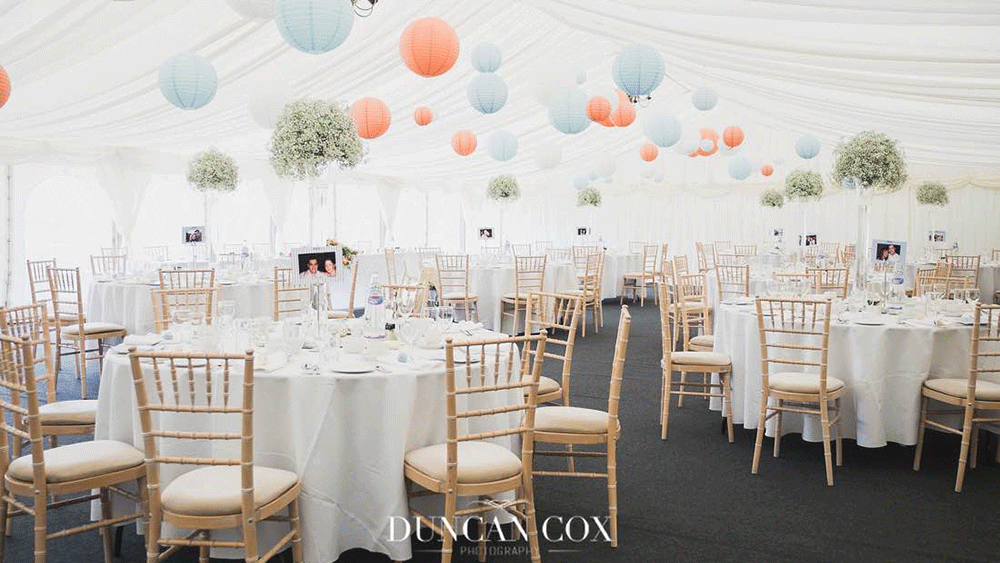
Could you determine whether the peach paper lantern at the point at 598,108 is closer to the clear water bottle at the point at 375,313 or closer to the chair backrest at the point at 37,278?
the clear water bottle at the point at 375,313

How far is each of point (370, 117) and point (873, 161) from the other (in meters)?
4.41

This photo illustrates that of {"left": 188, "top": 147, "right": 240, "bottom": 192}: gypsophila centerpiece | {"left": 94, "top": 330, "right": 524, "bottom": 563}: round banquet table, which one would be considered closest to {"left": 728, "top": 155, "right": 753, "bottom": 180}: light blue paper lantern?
{"left": 188, "top": 147, "right": 240, "bottom": 192}: gypsophila centerpiece

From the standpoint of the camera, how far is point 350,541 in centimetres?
321

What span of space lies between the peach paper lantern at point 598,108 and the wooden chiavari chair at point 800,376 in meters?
2.89

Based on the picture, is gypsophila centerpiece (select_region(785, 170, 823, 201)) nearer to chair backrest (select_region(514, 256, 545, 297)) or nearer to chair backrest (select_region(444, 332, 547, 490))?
chair backrest (select_region(514, 256, 545, 297))

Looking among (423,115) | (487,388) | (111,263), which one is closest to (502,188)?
(423,115)

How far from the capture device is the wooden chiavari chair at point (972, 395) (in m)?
4.19

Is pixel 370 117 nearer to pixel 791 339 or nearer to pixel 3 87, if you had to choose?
pixel 3 87

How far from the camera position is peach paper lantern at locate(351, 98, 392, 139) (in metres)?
6.84

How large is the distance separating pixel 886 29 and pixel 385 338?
428cm

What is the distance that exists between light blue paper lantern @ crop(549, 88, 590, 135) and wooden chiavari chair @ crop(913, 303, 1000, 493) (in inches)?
151

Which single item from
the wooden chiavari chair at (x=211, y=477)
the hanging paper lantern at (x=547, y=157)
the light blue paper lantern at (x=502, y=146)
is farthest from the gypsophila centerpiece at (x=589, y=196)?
the wooden chiavari chair at (x=211, y=477)

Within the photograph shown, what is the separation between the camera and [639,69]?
19.2ft

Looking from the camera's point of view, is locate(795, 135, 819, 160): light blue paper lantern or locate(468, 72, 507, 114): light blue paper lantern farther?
locate(795, 135, 819, 160): light blue paper lantern
